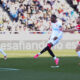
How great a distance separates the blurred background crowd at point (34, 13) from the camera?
29.0 m

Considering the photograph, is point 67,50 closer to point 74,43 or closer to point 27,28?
point 74,43

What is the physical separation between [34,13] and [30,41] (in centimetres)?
518

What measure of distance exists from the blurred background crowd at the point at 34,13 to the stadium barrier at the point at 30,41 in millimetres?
2995

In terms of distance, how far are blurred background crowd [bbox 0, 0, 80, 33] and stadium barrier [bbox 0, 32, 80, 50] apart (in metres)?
3.00

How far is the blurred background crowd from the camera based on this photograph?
95.3 feet

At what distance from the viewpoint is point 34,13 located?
30094mm

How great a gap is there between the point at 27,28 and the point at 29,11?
186 centimetres
